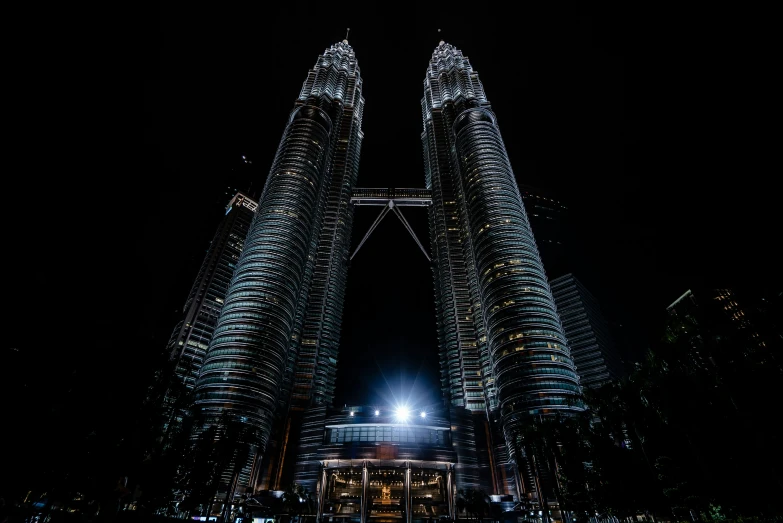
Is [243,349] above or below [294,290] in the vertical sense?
below

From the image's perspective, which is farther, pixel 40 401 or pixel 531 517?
pixel 531 517

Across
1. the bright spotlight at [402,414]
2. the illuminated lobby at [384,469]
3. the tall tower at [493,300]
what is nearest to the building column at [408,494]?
A: the illuminated lobby at [384,469]

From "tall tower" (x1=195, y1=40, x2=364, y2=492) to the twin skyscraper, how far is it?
452 mm

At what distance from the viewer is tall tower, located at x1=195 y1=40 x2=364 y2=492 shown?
124 m

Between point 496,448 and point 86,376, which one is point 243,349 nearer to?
point 496,448

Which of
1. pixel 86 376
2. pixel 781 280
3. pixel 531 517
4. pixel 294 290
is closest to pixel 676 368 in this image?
pixel 781 280

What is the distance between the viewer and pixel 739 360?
41281mm

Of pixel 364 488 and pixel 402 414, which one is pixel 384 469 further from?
pixel 402 414

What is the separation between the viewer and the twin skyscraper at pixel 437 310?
121 metres

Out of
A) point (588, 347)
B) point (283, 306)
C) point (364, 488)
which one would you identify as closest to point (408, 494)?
point (364, 488)

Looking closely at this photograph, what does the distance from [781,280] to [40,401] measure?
207ft

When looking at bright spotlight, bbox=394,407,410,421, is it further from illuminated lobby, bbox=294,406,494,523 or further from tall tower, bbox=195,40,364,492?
tall tower, bbox=195,40,364,492

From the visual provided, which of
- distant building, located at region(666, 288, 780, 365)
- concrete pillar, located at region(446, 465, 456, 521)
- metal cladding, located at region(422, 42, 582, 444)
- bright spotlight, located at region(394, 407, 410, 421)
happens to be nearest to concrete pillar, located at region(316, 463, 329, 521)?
bright spotlight, located at region(394, 407, 410, 421)

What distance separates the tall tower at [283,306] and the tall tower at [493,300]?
5170cm
